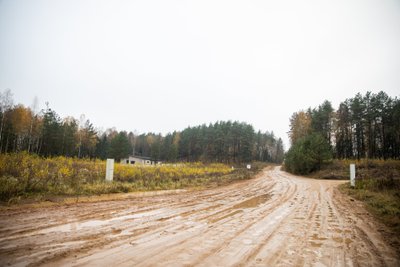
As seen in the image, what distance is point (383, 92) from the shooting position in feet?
124

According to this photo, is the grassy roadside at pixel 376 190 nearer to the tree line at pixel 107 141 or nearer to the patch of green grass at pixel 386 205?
the patch of green grass at pixel 386 205

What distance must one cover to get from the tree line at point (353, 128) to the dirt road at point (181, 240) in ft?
86.8

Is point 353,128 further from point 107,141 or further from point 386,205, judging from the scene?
point 107,141

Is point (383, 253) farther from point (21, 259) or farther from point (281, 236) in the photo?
point (21, 259)

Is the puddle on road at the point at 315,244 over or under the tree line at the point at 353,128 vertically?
under

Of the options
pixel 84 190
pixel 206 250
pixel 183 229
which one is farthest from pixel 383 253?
pixel 84 190

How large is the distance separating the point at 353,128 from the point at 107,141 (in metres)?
74.8

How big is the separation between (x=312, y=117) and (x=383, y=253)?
4608 centimetres

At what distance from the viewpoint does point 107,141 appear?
2891 inches

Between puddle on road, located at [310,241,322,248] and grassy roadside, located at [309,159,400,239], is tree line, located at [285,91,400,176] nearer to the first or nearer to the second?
grassy roadside, located at [309,159,400,239]

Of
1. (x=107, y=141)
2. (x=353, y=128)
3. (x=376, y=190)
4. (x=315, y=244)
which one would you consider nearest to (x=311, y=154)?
(x=376, y=190)

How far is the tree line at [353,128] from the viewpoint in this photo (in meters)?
31.0

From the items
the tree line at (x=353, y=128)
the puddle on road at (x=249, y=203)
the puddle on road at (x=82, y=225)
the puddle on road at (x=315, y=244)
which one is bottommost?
the puddle on road at (x=249, y=203)

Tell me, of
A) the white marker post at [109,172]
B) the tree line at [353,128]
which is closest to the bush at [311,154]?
the tree line at [353,128]
